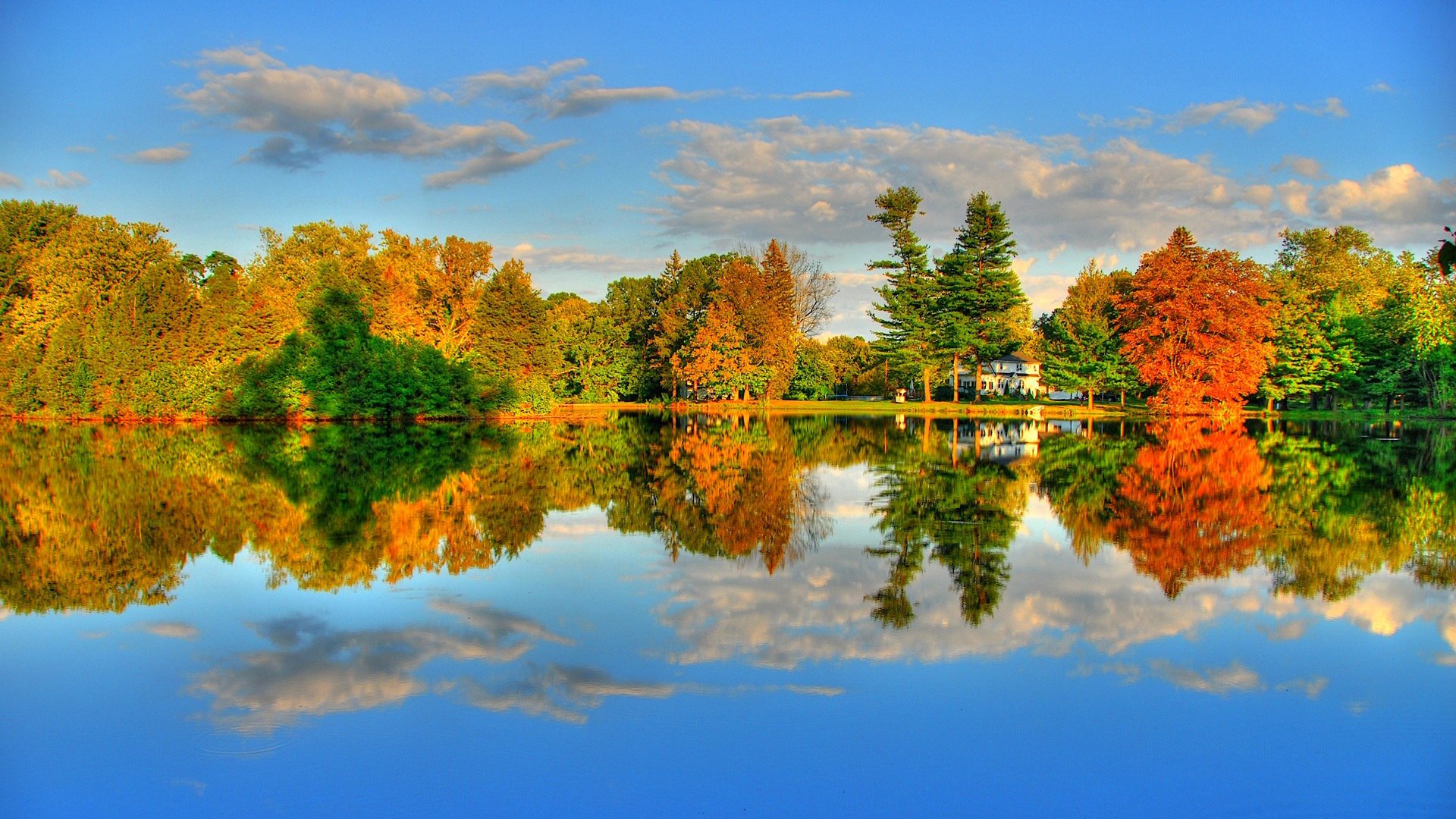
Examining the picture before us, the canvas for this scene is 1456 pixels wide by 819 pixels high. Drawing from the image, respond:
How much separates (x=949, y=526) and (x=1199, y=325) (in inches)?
1490

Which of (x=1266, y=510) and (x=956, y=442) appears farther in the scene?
(x=956, y=442)

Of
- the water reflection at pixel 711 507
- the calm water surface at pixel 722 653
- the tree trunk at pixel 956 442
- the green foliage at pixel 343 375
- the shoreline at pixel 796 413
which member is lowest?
the calm water surface at pixel 722 653

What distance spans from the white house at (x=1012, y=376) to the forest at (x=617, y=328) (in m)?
9.87

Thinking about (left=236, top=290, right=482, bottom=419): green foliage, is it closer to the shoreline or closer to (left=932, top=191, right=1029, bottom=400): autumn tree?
the shoreline

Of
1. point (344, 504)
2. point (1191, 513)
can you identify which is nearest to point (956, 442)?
point (1191, 513)

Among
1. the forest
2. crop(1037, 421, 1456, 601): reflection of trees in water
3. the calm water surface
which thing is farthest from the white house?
the calm water surface

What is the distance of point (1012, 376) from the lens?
78.8 meters

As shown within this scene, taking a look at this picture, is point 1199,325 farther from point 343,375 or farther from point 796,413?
point 343,375

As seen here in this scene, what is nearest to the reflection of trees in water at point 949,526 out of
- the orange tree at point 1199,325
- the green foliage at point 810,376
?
the orange tree at point 1199,325

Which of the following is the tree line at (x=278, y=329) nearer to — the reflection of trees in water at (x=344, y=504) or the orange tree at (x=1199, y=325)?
the reflection of trees in water at (x=344, y=504)

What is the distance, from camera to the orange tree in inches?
1642

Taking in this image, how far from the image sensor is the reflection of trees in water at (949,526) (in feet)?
25.6

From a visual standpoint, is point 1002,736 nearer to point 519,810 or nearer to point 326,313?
point 519,810

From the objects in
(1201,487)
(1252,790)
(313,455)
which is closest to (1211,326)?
(1201,487)
